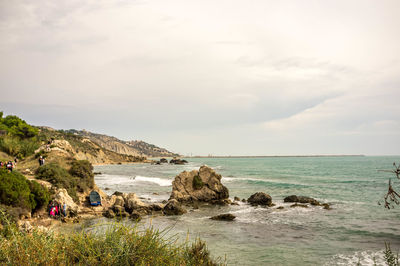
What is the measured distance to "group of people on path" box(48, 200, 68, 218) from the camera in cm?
1833

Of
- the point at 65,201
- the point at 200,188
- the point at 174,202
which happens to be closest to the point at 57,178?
the point at 65,201

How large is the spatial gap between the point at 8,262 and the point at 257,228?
16.3 metres

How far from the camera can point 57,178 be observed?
23234mm

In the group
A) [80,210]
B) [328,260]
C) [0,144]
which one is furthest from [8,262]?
[0,144]

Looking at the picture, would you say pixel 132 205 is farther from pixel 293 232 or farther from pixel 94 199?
pixel 293 232

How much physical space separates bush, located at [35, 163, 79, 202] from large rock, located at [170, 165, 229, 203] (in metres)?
10.3

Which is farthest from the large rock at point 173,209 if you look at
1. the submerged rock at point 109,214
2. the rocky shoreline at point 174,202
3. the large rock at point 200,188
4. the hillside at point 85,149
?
the hillside at point 85,149

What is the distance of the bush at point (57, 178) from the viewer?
2289 cm

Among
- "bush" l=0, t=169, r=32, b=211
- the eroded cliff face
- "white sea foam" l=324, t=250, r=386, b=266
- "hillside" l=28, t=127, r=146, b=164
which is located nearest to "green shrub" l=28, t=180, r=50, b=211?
"bush" l=0, t=169, r=32, b=211

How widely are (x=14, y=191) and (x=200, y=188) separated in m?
18.7

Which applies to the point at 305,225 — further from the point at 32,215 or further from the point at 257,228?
the point at 32,215

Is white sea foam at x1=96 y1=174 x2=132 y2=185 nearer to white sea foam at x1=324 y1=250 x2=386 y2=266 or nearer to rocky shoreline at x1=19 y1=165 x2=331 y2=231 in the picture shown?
rocky shoreline at x1=19 y1=165 x2=331 y2=231

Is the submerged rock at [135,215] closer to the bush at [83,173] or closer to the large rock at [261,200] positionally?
the bush at [83,173]

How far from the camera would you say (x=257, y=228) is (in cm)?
1845
